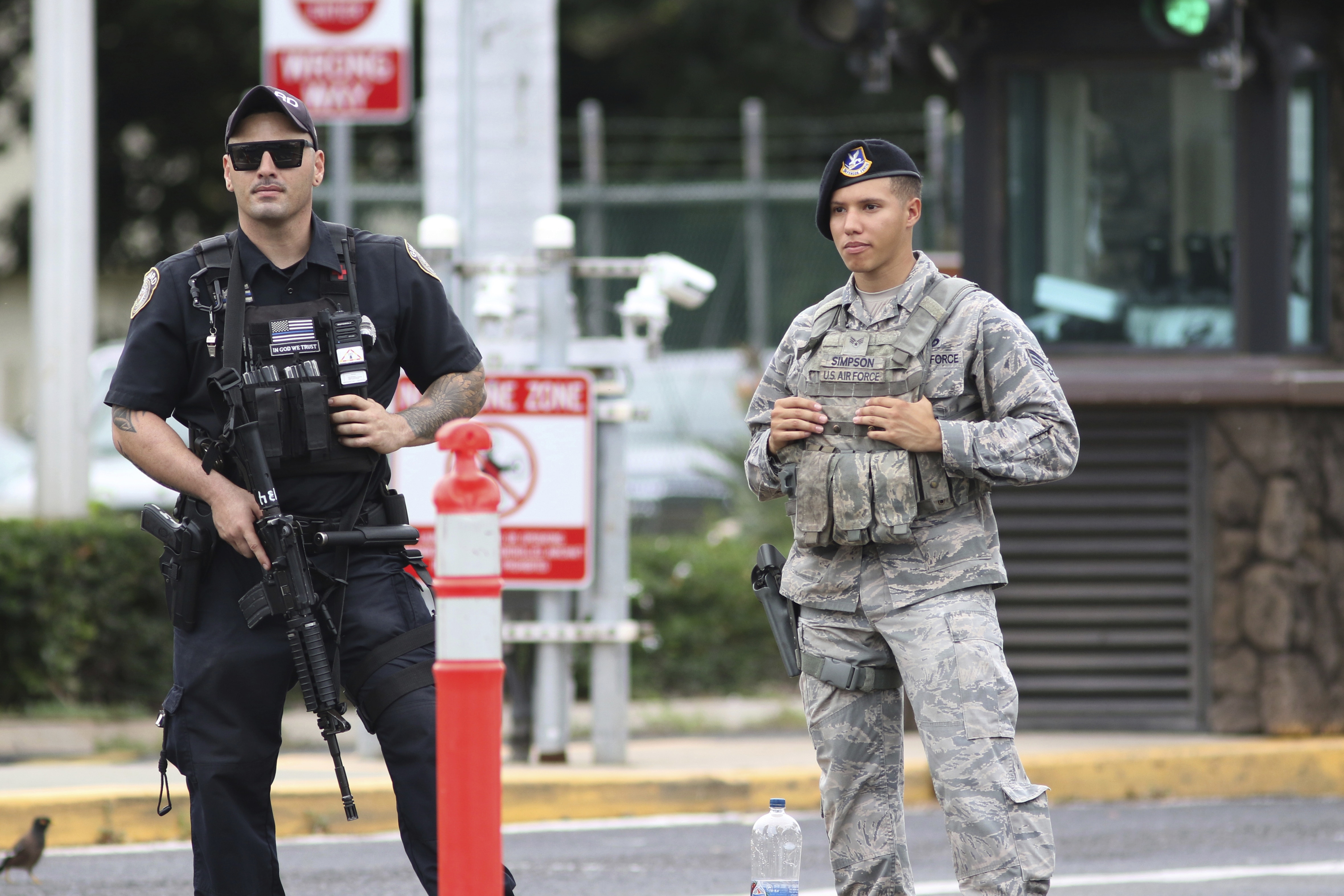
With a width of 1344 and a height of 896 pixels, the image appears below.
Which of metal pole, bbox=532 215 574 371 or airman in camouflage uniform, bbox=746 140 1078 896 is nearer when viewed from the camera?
airman in camouflage uniform, bbox=746 140 1078 896

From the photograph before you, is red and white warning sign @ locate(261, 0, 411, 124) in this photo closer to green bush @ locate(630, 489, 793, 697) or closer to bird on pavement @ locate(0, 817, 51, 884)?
bird on pavement @ locate(0, 817, 51, 884)

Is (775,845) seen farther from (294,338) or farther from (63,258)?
(63,258)

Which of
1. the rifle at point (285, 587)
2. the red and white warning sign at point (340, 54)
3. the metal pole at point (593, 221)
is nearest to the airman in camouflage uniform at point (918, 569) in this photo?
the rifle at point (285, 587)

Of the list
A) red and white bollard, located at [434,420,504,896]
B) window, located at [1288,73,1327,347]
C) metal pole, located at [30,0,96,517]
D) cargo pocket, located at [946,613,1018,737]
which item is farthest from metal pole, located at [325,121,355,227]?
red and white bollard, located at [434,420,504,896]

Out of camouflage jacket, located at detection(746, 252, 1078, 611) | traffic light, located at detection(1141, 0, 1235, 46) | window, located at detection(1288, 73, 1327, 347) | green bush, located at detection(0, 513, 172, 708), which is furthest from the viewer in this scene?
green bush, located at detection(0, 513, 172, 708)

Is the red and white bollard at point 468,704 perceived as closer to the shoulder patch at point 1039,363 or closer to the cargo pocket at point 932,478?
the cargo pocket at point 932,478

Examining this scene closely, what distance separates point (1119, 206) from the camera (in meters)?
7.72

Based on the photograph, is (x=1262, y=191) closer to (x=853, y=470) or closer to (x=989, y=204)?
(x=989, y=204)

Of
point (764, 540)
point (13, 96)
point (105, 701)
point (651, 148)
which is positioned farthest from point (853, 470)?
point (13, 96)

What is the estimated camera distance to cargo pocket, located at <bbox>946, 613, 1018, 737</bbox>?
3.73 meters

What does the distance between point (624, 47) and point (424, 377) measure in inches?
772

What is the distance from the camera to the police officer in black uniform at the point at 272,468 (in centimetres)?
367

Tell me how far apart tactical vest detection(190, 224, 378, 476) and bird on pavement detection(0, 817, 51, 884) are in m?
2.21

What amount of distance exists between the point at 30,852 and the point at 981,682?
3117mm
